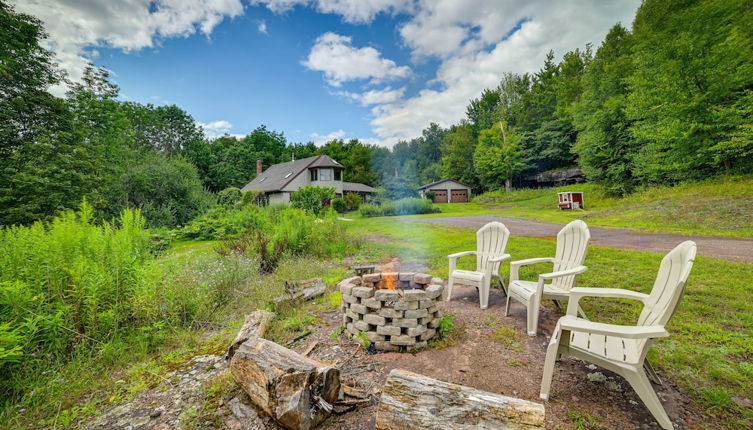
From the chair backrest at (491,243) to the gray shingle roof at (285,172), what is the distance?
22.7 meters

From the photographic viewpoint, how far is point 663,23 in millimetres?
14070

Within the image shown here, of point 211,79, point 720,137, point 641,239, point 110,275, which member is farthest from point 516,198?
point 110,275

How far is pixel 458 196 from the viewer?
110 feet


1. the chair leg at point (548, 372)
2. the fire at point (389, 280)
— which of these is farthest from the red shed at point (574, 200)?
the chair leg at point (548, 372)

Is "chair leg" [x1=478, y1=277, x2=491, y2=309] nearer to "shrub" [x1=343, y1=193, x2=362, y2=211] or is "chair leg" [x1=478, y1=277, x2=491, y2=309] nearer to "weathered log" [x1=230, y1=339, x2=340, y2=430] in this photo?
"weathered log" [x1=230, y1=339, x2=340, y2=430]

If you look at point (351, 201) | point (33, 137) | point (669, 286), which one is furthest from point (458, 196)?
point (33, 137)

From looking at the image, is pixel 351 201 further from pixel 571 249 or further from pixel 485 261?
pixel 571 249

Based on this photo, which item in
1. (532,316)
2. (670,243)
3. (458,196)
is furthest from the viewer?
(458,196)

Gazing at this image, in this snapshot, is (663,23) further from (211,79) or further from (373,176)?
(373,176)

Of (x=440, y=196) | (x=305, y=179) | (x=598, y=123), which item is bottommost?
(x=440, y=196)

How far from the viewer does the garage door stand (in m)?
33.4

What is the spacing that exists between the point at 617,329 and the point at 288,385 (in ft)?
7.26

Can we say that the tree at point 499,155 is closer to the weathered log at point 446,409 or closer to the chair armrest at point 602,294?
the chair armrest at point 602,294

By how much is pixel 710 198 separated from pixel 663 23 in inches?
405
